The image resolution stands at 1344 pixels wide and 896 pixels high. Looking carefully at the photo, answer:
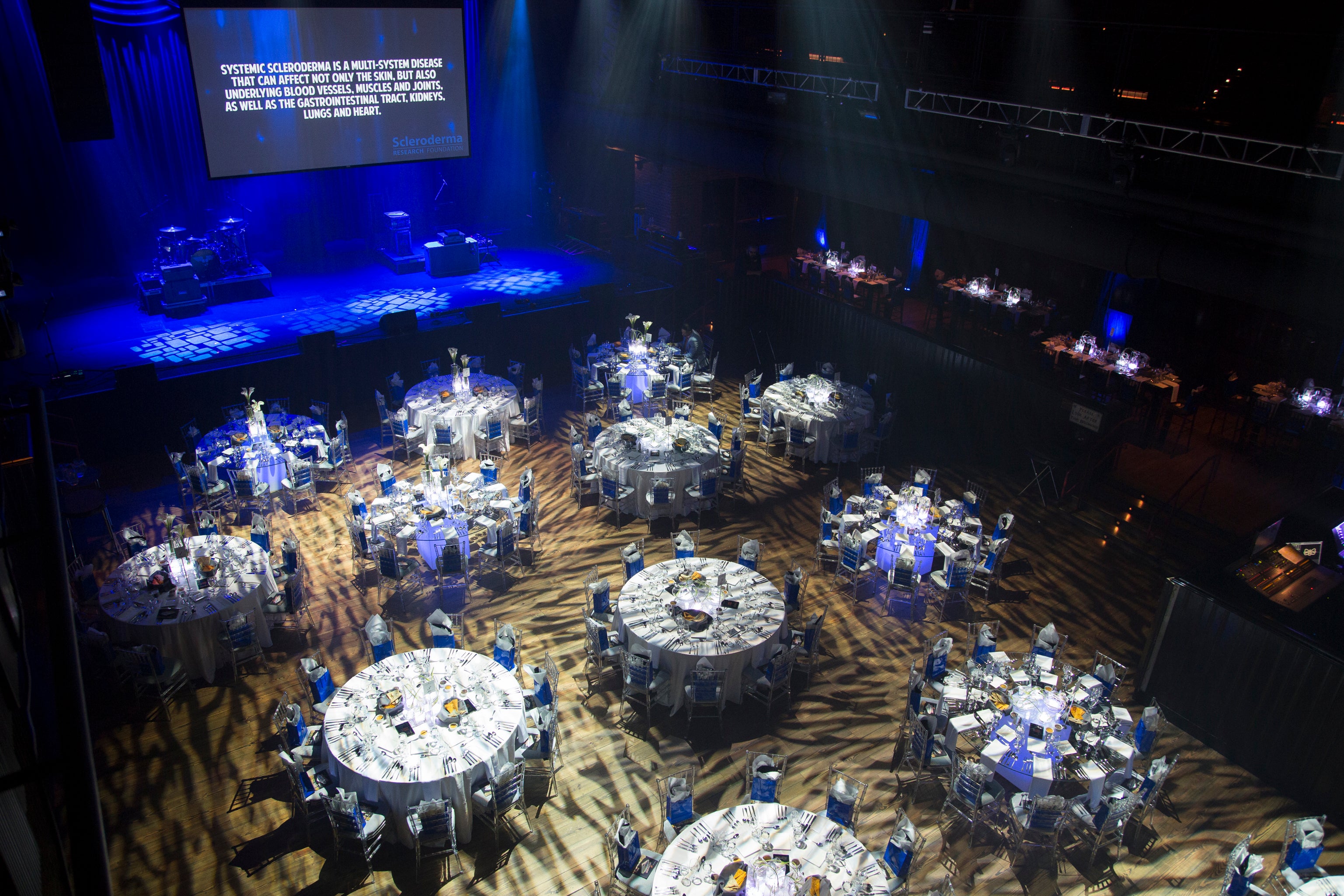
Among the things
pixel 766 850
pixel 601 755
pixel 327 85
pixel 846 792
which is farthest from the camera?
pixel 327 85

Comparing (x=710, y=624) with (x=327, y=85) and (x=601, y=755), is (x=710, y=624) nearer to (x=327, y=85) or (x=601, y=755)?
(x=601, y=755)

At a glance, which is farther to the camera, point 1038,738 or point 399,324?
point 399,324

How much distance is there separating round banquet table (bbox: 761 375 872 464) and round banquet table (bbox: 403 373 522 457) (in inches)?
146

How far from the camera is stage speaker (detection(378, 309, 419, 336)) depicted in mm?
13328

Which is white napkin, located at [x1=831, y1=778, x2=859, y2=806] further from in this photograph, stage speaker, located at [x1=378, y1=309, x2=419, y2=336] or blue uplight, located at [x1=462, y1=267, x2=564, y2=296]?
blue uplight, located at [x1=462, y1=267, x2=564, y2=296]

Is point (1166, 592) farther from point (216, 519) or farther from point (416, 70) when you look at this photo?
point (416, 70)

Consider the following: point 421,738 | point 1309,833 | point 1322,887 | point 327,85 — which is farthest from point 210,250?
point 1322,887

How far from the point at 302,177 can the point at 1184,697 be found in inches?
688

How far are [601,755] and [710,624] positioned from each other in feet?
4.83

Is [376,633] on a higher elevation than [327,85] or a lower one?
lower

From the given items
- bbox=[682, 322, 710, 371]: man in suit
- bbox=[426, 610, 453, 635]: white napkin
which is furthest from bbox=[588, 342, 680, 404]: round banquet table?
bbox=[426, 610, 453, 635]: white napkin

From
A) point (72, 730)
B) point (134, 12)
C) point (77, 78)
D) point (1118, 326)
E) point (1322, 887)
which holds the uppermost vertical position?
point (134, 12)

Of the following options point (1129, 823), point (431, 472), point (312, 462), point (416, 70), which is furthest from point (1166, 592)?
point (416, 70)

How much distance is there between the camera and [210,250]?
50.2ft
